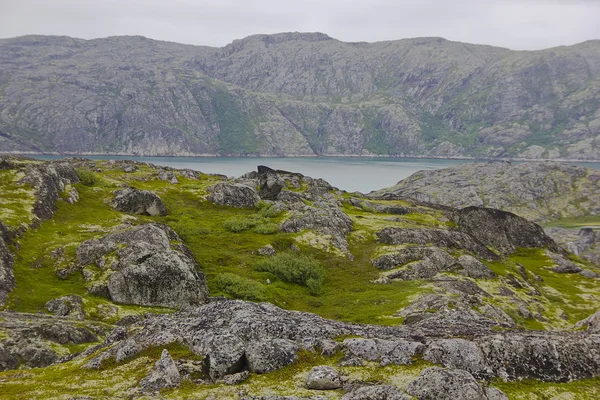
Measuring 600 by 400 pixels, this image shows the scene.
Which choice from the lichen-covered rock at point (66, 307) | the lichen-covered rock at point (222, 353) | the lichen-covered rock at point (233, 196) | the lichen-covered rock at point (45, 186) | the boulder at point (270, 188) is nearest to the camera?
the lichen-covered rock at point (222, 353)

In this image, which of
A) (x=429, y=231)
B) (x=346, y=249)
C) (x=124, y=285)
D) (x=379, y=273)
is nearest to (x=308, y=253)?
(x=346, y=249)

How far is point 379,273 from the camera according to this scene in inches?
3081

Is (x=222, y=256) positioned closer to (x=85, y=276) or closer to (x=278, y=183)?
(x=85, y=276)

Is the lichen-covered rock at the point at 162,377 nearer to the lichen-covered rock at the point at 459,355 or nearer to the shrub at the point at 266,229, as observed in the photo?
the lichen-covered rock at the point at 459,355

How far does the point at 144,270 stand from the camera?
2077 inches

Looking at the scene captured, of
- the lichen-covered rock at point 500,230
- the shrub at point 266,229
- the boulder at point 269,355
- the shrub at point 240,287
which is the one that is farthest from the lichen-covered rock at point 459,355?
the lichen-covered rock at point 500,230

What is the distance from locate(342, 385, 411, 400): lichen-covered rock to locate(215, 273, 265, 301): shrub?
42.3m

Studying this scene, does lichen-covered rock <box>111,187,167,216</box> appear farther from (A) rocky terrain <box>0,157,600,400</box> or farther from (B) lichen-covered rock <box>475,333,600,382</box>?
(B) lichen-covered rock <box>475,333,600,382</box>

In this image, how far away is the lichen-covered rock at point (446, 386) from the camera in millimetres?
18500

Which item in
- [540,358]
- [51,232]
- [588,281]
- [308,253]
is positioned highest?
[540,358]

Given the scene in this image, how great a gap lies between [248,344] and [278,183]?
97.2 metres

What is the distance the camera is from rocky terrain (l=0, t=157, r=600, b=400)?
70.0ft

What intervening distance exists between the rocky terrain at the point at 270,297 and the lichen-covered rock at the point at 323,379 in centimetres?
7

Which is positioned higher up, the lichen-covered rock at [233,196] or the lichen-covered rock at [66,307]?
the lichen-covered rock at [233,196]
